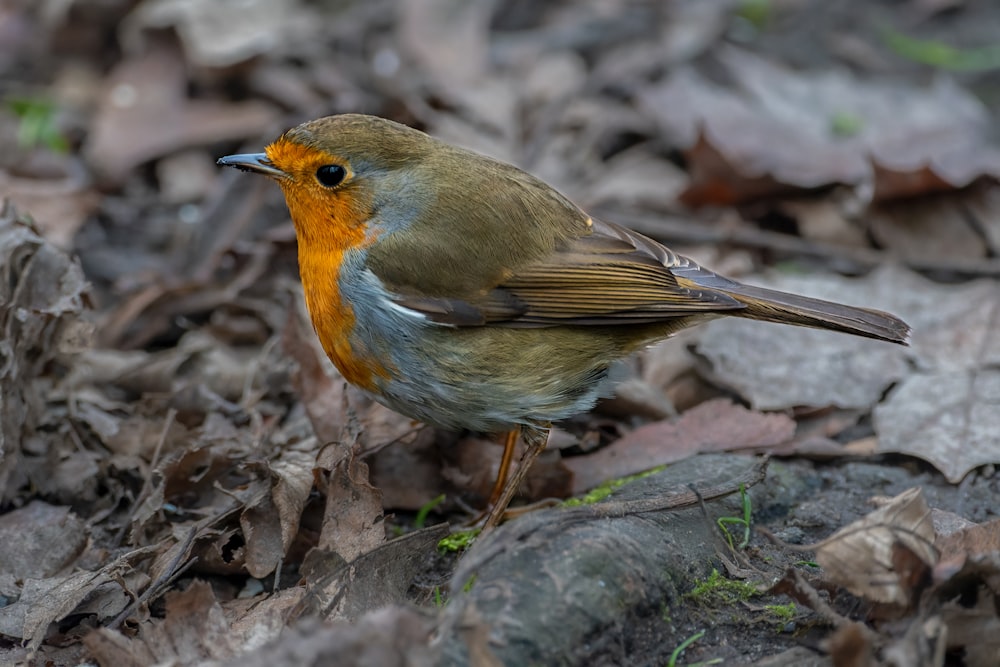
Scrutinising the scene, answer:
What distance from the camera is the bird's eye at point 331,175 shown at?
12.9 ft

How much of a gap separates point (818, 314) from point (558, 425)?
3.87 feet

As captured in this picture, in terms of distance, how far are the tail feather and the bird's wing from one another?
0.29 feet

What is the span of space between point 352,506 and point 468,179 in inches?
48.6

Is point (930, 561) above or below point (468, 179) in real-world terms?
below

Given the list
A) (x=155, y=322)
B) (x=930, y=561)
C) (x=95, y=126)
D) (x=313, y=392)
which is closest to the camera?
(x=930, y=561)

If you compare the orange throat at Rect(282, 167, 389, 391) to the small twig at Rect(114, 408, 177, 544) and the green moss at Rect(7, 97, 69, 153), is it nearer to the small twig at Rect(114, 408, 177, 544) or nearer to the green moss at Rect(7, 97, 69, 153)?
the small twig at Rect(114, 408, 177, 544)

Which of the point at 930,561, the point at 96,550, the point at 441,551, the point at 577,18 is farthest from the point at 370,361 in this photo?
the point at 577,18

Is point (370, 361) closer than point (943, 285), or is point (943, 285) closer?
point (370, 361)

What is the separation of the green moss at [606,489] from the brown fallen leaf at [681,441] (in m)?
0.05

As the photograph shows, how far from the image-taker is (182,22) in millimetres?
7078

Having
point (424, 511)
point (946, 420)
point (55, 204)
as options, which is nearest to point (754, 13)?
point (946, 420)

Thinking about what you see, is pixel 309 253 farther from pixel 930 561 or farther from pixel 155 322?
pixel 930 561

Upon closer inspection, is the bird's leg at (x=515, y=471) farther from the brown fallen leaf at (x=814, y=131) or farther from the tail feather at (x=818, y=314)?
the brown fallen leaf at (x=814, y=131)

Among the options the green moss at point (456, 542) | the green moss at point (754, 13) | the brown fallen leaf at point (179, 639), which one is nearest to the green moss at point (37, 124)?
the green moss at point (456, 542)
